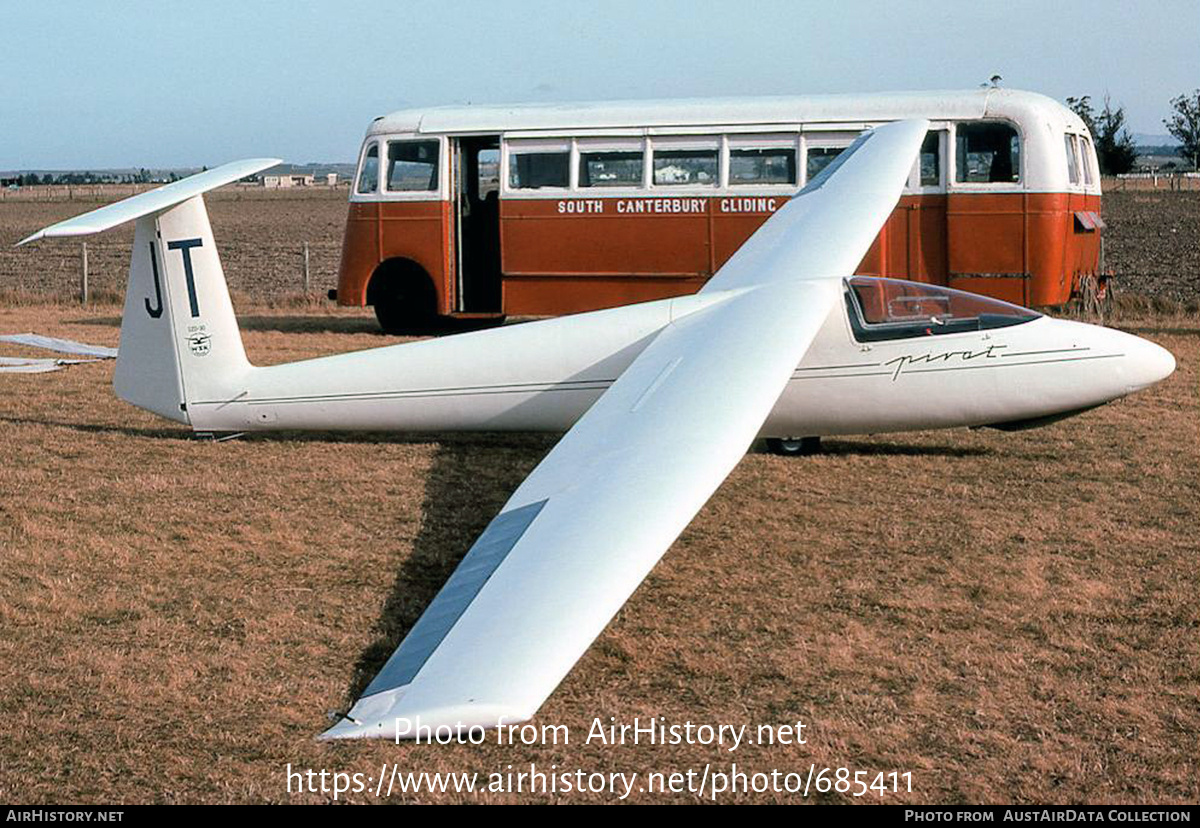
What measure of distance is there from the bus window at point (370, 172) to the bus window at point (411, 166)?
0.21 m

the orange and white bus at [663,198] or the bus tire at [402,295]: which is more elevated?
the orange and white bus at [663,198]

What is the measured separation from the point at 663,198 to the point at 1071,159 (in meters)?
4.85

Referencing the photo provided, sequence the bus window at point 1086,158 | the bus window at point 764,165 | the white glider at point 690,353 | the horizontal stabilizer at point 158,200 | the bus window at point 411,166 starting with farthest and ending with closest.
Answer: the bus window at point 411,166 → the bus window at point 1086,158 → the bus window at point 764,165 → the white glider at point 690,353 → the horizontal stabilizer at point 158,200

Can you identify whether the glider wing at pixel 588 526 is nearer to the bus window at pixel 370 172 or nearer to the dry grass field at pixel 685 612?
the dry grass field at pixel 685 612

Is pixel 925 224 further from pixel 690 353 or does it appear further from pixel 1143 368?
pixel 690 353

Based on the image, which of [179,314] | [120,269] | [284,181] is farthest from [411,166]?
[284,181]

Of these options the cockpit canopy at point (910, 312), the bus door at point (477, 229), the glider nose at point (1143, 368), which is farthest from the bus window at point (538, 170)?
the glider nose at point (1143, 368)

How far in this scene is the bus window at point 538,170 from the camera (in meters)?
16.5

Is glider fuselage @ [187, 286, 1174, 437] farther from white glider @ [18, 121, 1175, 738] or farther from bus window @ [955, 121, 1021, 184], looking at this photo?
bus window @ [955, 121, 1021, 184]

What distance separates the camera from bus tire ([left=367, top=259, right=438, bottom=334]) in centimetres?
1766

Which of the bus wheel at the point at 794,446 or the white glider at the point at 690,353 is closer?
the white glider at the point at 690,353

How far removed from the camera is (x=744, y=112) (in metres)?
15.7
